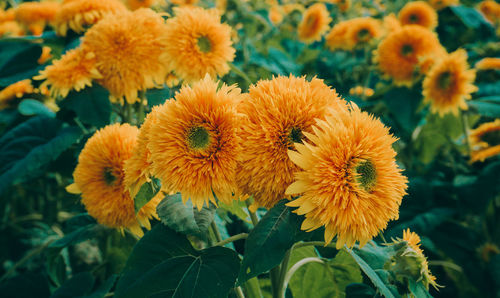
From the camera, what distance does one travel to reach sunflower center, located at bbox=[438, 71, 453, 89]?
4.79ft

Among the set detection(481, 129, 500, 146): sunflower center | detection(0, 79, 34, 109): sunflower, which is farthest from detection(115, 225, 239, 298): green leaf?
detection(481, 129, 500, 146): sunflower center

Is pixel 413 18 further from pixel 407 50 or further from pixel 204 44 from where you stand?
pixel 204 44

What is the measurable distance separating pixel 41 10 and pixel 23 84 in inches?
14.6

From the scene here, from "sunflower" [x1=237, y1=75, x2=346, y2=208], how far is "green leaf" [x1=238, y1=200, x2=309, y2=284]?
0.13 feet

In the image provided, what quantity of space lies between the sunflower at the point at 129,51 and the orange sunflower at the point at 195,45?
0.03 meters

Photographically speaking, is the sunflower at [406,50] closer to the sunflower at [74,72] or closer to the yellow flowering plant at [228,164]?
the yellow flowering plant at [228,164]

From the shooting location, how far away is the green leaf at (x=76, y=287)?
0.91m

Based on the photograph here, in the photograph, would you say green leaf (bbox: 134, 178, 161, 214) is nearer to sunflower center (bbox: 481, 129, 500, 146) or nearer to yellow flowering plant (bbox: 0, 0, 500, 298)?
yellow flowering plant (bbox: 0, 0, 500, 298)

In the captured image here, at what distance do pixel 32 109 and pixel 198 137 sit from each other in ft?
3.01

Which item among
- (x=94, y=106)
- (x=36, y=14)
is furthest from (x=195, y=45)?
(x=36, y=14)

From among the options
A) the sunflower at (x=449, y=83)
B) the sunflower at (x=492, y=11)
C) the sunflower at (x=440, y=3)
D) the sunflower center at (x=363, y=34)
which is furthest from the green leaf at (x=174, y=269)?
the sunflower at (x=492, y=11)

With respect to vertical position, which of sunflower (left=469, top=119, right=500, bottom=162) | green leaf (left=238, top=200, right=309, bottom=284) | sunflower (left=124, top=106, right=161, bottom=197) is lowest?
sunflower (left=469, top=119, right=500, bottom=162)

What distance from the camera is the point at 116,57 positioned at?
919mm

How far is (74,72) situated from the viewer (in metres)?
0.93
